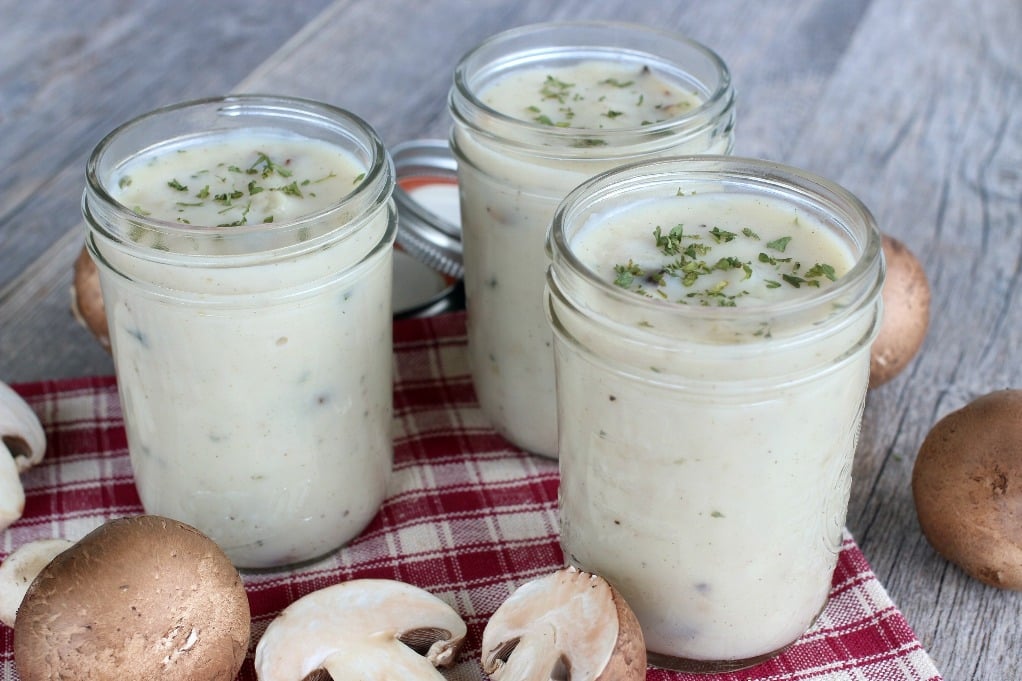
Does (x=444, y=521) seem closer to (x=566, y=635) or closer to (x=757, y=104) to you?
(x=566, y=635)

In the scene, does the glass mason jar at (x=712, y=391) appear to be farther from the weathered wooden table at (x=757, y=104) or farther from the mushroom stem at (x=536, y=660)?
the weathered wooden table at (x=757, y=104)

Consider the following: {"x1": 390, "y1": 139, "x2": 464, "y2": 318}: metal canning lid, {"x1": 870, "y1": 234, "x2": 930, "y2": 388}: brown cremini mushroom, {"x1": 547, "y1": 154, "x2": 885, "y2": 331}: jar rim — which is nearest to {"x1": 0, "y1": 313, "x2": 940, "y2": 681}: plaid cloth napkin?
{"x1": 390, "y1": 139, "x2": 464, "y2": 318}: metal canning lid

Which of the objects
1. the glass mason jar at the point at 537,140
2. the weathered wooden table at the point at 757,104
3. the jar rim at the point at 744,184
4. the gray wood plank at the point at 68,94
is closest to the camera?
the jar rim at the point at 744,184

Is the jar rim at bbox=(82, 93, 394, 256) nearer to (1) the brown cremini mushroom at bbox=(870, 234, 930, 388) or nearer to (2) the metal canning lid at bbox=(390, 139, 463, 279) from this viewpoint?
(2) the metal canning lid at bbox=(390, 139, 463, 279)

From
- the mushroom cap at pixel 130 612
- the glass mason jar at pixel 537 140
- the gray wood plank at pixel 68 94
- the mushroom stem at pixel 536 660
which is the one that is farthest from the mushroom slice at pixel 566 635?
the gray wood plank at pixel 68 94

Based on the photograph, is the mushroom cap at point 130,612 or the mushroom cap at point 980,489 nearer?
the mushroom cap at point 130,612

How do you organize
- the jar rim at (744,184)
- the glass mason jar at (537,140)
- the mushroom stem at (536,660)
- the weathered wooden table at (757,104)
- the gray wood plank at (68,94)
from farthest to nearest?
the gray wood plank at (68,94) < the weathered wooden table at (757,104) < the glass mason jar at (537,140) < the mushroom stem at (536,660) < the jar rim at (744,184)
